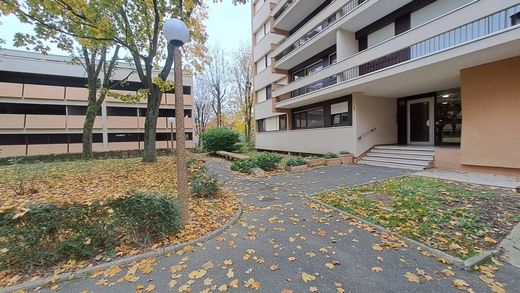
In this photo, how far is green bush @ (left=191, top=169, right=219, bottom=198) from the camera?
6.13m

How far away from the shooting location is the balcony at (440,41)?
6609 millimetres

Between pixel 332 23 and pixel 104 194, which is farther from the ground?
pixel 332 23

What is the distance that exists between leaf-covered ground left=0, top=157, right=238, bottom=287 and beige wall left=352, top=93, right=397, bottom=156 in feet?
28.7

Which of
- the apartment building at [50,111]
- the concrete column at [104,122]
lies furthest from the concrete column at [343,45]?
the concrete column at [104,122]

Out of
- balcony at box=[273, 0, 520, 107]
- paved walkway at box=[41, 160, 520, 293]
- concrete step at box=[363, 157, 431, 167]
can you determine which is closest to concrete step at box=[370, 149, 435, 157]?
concrete step at box=[363, 157, 431, 167]

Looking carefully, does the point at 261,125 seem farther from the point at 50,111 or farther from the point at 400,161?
the point at 50,111

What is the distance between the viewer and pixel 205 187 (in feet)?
20.3

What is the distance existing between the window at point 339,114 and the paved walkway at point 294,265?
9.63 m

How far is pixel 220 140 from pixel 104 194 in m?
15.1

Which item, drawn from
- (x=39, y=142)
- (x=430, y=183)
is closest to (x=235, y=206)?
(x=430, y=183)

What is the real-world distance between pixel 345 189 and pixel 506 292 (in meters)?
4.48

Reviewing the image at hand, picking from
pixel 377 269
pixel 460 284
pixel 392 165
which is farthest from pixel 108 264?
pixel 392 165

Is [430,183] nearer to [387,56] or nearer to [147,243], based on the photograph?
[387,56]

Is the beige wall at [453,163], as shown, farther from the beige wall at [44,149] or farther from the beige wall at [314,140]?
the beige wall at [44,149]
